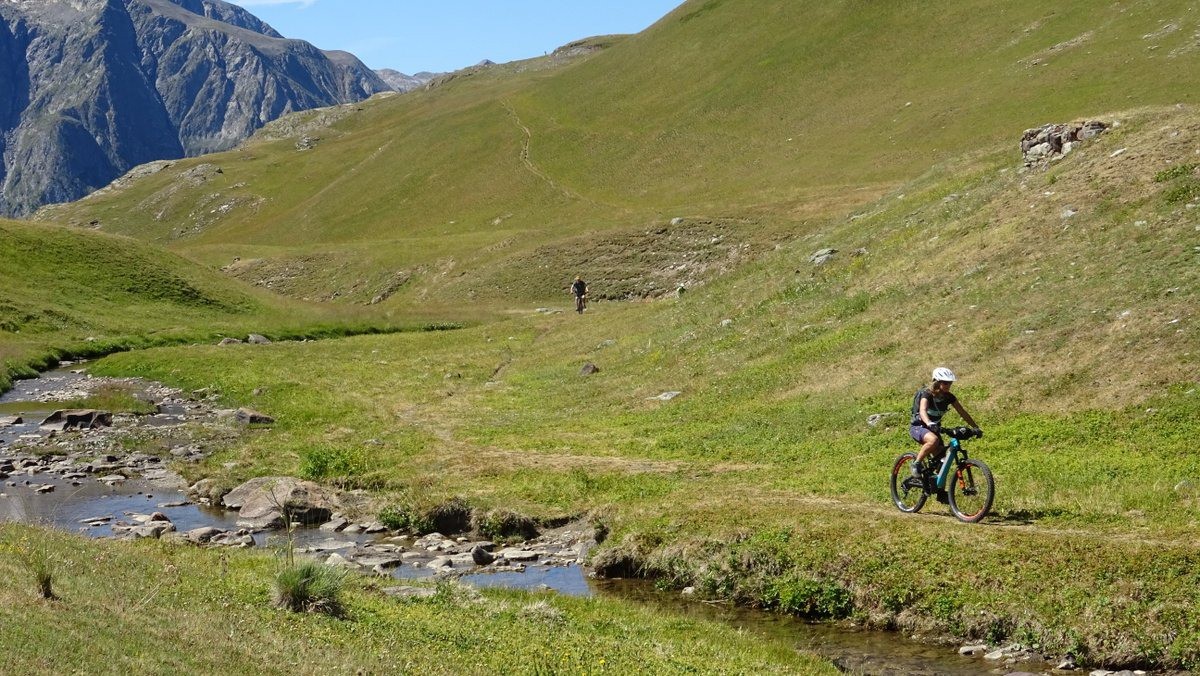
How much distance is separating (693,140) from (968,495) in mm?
104807

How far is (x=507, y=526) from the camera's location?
24.1m

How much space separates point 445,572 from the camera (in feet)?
68.9

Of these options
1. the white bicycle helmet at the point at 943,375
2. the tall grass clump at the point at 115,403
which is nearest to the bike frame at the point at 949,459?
the white bicycle helmet at the point at 943,375

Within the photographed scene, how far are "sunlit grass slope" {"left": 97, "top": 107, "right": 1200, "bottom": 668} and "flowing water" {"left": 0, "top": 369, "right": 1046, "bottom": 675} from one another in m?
0.63

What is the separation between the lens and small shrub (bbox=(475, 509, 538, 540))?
23.8 metres

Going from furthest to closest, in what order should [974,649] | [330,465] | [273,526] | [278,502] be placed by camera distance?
[330,465] < [278,502] < [273,526] < [974,649]

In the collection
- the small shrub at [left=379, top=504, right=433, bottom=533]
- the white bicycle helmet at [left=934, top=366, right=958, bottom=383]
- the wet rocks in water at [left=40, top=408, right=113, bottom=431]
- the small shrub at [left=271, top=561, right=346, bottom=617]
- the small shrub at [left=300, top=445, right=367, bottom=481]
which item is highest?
the white bicycle helmet at [left=934, top=366, right=958, bottom=383]

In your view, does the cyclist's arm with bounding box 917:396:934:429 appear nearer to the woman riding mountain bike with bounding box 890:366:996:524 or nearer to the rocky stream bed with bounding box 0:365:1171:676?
the woman riding mountain bike with bounding box 890:366:996:524

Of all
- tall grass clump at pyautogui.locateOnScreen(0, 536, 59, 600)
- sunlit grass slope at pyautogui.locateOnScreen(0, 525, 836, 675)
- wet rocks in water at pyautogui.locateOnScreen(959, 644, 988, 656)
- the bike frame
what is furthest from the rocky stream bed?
the bike frame

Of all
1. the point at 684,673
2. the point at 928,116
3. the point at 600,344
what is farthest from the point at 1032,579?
the point at 928,116

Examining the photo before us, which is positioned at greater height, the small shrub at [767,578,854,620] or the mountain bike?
the mountain bike

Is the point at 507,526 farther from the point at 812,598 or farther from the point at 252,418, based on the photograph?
the point at 252,418

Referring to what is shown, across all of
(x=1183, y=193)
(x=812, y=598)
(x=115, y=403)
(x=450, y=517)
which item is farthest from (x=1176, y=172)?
(x=115, y=403)

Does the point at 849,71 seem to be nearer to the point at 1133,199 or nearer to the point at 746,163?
the point at 746,163
